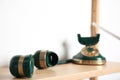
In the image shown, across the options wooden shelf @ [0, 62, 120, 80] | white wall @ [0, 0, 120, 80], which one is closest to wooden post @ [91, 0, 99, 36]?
white wall @ [0, 0, 120, 80]

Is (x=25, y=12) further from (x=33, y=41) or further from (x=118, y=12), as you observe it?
(x=118, y=12)

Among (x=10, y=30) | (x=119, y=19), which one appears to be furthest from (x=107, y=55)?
(x=10, y=30)

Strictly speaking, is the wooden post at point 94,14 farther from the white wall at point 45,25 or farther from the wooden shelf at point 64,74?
the wooden shelf at point 64,74

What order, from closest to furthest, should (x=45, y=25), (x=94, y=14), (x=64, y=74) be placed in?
(x=64, y=74)
(x=45, y=25)
(x=94, y=14)

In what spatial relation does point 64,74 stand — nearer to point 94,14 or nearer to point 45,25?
point 45,25

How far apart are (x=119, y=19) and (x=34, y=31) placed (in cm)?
53

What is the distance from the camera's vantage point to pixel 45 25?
97 centimetres

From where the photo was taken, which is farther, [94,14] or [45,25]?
[94,14]

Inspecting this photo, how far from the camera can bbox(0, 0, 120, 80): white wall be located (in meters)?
0.87

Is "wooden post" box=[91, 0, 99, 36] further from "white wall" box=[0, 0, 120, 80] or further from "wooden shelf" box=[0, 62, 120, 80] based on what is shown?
"wooden shelf" box=[0, 62, 120, 80]

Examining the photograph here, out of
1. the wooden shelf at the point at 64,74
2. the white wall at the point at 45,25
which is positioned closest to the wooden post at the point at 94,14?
the white wall at the point at 45,25

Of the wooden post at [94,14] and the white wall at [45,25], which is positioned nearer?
the white wall at [45,25]

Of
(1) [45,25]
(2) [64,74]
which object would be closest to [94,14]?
(1) [45,25]

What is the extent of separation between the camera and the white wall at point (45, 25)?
866mm
